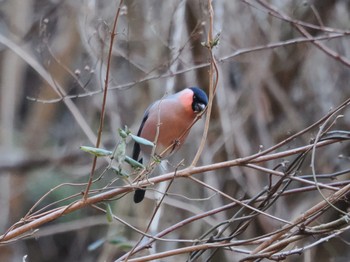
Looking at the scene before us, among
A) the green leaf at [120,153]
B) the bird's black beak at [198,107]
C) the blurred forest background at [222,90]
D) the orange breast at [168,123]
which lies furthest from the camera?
the blurred forest background at [222,90]

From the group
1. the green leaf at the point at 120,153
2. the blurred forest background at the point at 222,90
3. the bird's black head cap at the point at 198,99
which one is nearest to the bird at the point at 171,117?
the bird's black head cap at the point at 198,99

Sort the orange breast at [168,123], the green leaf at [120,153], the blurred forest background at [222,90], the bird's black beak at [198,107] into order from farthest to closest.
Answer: the blurred forest background at [222,90] → the bird's black beak at [198,107] → the orange breast at [168,123] → the green leaf at [120,153]

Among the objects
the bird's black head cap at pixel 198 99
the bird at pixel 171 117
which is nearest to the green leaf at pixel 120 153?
the bird at pixel 171 117

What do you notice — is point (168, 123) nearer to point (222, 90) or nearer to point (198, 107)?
point (198, 107)

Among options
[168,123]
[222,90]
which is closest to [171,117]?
[168,123]

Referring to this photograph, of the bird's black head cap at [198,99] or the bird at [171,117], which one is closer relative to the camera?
the bird at [171,117]

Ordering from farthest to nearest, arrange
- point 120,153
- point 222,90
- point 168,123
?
point 222,90
point 168,123
point 120,153

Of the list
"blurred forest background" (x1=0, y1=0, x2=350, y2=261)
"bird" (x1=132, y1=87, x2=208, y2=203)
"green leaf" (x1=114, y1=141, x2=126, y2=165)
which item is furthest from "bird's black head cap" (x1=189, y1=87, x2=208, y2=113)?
"green leaf" (x1=114, y1=141, x2=126, y2=165)

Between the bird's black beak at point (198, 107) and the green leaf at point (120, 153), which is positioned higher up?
the green leaf at point (120, 153)

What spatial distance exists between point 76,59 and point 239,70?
4.23 ft

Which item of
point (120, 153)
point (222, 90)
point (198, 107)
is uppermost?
point (120, 153)

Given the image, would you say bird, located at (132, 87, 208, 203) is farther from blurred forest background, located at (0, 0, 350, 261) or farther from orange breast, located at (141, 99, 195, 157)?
blurred forest background, located at (0, 0, 350, 261)

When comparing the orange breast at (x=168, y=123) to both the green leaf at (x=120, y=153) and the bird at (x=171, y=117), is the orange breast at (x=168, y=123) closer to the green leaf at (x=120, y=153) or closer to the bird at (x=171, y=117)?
the bird at (x=171, y=117)

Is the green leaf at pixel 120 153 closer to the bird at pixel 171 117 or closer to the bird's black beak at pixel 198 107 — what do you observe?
the bird at pixel 171 117
